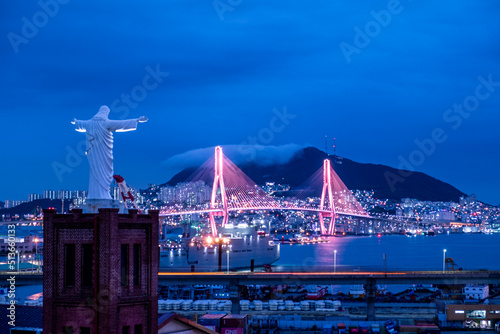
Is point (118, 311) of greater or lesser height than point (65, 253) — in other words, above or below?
below

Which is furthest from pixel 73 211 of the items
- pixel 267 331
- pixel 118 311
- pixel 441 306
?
pixel 441 306

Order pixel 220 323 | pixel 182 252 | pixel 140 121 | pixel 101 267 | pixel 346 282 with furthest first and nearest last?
pixel 182 252 → pixel 346 282 → pixel 220 323 → pixel 140 121 → pixel 101 267

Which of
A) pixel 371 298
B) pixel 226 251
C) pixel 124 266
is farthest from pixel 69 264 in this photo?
pixel 226 251

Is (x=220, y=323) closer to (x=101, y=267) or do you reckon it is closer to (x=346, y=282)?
(x=346, y=282)

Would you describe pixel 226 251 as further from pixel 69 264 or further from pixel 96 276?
pixel 96 276

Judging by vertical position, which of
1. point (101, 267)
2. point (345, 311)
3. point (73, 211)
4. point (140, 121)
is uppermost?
point (140, 121)

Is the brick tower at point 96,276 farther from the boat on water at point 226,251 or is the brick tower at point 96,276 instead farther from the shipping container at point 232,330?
the boat on water at point 226,251
